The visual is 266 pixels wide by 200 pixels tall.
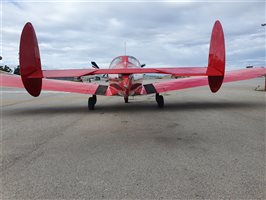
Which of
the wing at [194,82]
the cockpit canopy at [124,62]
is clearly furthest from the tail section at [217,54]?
the wing at [194,82]

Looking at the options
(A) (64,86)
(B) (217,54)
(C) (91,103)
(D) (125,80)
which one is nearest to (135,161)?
(B) (217,54)

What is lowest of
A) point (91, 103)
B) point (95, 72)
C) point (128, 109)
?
point (128, 109)

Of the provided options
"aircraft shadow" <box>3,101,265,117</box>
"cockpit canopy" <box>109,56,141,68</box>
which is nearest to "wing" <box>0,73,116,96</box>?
"aircraft shadow" <box>3,101,265,117</box>

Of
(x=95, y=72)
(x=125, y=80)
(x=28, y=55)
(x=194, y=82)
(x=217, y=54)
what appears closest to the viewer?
(x=28, y=55)

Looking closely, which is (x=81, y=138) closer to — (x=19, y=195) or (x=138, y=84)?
(x=19, y=195)

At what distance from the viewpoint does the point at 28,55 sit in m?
3.66

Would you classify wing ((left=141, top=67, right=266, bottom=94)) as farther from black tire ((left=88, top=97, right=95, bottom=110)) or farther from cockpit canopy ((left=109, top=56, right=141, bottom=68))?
black tire ((left=88, top=97, right=95, bottom=110))

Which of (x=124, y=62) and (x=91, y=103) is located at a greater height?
(x=124, y=62)

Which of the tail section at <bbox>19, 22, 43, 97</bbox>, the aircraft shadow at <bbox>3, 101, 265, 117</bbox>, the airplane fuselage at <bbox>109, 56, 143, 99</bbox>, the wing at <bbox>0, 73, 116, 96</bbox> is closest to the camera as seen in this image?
the tail section at <bbox>19, 22, 43, 97</bbox>

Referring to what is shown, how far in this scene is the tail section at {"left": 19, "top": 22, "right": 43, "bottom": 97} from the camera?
3.62 metres

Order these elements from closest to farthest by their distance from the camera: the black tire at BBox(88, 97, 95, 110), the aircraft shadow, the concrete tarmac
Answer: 1. the concrete tarmac
2. the aircraft shadow
3. the black tire at BBox(88, 97, 95, 110)

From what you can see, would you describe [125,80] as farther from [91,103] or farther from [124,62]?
[91,103]

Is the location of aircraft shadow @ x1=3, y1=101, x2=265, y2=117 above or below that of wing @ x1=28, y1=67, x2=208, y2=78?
below

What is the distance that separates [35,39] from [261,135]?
15.8 ft
